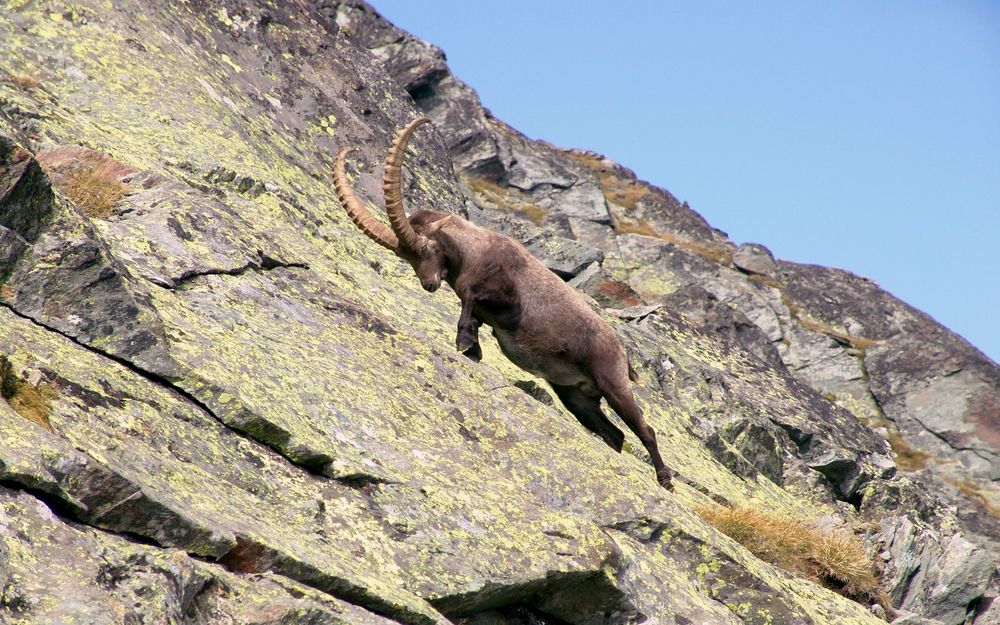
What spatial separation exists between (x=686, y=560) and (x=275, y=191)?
9873 millimetres

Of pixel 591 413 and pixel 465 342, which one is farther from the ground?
pixel 591 413

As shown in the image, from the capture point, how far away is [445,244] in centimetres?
1530

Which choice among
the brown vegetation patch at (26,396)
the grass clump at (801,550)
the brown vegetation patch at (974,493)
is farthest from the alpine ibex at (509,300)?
the brown vegetation patch at (974,493)

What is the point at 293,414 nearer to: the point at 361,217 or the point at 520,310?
the point at 520,310

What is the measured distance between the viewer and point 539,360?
1520cm

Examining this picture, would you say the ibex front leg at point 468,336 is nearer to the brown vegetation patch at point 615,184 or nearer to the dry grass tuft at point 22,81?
the dry grass tuft at point 22,81

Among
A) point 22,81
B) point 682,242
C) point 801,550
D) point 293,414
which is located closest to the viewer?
point 293,414

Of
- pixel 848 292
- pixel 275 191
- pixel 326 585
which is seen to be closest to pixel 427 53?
pixel 848 292

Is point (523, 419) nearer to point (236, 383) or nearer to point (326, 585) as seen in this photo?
point (236, 383)

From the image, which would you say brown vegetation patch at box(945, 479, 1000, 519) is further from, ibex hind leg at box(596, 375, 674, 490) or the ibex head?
the ibex head

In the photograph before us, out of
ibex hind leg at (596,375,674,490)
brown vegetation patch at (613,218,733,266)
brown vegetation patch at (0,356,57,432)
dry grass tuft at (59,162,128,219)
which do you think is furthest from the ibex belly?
brown vegetation patch at (613,218,733,266)

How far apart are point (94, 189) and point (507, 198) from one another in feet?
120

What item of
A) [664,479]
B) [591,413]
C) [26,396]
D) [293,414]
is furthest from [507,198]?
[26,396]

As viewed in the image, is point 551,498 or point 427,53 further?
point 427,53
